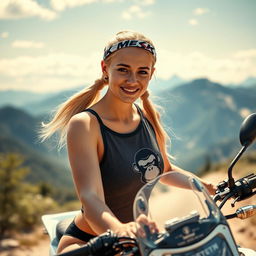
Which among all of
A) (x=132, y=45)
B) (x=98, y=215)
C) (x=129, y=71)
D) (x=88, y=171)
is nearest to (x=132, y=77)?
(x=129, y=71)

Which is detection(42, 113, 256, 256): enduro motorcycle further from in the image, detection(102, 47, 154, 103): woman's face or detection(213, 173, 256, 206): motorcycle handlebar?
detection(102, 47, 154, 103): woman's face

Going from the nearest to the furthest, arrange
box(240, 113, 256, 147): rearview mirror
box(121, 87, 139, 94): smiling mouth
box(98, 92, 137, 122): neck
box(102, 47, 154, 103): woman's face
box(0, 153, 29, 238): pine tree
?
box(240, 113, 256, 147): rearview mirror
box(102, 47, 154, 103): woman's face
box(121, 87, 139, 94): smiling mouth
box(98, 92, 137, 122): neck
box(0, 153, 29, 238): pine tree

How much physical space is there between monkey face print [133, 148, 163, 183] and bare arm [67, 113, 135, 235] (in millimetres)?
279

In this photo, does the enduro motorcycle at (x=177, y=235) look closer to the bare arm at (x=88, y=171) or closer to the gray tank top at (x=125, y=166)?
the bare arm at (x=88, y=171)

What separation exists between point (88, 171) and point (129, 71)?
71 centimetres

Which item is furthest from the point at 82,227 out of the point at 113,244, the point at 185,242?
the point at 185,242

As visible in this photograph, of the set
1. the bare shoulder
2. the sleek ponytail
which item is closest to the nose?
the bare shoulder

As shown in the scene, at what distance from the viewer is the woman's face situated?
87.4 inches

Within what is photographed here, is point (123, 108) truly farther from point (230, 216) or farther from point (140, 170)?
point (230, 216)

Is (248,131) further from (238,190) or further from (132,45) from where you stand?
(132,45)

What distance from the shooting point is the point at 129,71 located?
7.41 feet

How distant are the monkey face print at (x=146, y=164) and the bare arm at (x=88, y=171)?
0.28 m

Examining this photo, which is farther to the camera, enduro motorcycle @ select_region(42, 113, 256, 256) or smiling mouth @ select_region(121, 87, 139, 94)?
smiling mouth @ select_region(121, 87, 139, 94)

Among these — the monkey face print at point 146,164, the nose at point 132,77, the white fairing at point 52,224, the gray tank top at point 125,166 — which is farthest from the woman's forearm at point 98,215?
the white fairing at point 52,224
